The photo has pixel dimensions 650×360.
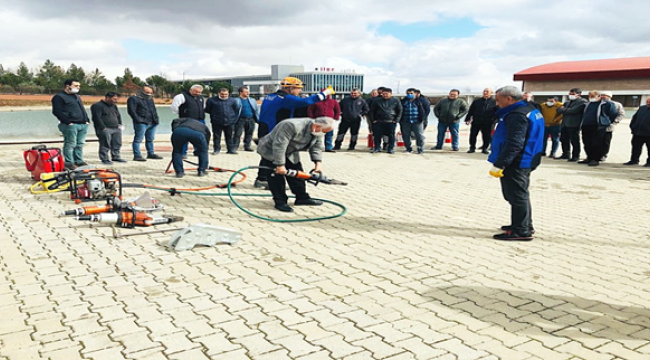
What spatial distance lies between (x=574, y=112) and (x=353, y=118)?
19.2 ft

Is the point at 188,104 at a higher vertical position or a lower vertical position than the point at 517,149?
higher

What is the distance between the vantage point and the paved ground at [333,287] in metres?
2.97

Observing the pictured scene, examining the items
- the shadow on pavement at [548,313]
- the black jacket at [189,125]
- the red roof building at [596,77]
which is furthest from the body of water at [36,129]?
the red roof building at [596,77]

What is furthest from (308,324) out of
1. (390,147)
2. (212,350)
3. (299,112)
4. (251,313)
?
(390,147)

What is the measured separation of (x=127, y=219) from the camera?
5.37 metres

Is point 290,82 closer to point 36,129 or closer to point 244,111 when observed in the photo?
point 244,111

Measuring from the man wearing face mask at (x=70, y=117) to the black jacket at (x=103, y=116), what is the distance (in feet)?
2.58

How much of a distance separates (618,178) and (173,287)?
32.8ft

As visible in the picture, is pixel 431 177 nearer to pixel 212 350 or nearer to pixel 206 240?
pixel 206 240

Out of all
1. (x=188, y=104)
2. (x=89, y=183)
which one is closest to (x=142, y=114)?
(x=188, y=104)

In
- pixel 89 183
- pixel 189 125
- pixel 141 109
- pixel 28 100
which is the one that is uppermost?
pixel 28 100

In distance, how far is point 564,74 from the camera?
270 feet

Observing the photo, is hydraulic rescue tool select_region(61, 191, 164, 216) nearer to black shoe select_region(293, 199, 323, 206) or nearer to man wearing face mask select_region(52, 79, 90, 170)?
black shoe select_region(293, 199, 323, 206)

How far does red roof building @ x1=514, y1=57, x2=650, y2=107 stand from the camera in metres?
73.9
